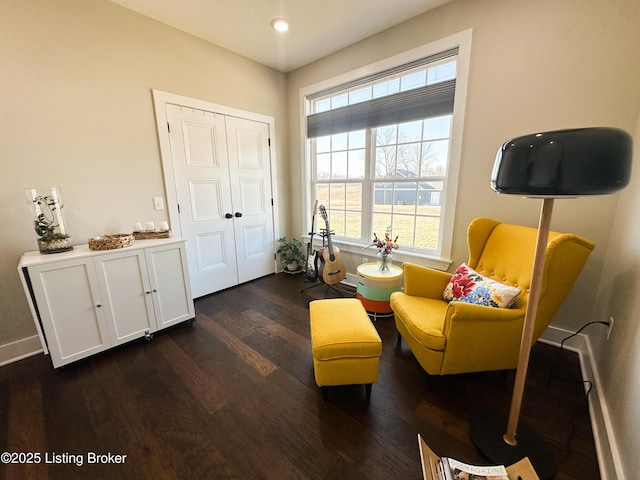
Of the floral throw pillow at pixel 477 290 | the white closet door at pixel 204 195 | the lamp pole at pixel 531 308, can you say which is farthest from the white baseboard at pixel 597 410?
the white closet door at pixel 204 195

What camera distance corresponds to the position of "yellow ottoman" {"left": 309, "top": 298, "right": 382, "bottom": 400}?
1389 mm

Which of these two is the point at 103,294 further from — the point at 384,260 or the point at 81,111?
the point at 384,260

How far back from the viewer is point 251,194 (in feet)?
10.5

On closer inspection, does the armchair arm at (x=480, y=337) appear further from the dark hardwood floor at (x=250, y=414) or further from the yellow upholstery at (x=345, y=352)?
the yellow upholstery at (x=345, y=352)

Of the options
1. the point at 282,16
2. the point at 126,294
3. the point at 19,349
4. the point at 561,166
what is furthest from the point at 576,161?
the point at 19,349

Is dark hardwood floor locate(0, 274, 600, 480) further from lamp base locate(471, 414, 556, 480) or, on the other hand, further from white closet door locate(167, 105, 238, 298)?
white closet door locate(167, 105, 238, 298)

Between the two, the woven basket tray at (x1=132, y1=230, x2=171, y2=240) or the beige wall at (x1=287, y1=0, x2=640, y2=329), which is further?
the woven basket tray at (x1=132, y1=230, x2=171, y2=240)

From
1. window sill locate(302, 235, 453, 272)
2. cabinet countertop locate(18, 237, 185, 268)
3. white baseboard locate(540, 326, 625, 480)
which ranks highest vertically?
cabinet countertop locate(18, 237, 185, 268)

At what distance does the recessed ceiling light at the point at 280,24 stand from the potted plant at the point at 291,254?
2354 millimetres

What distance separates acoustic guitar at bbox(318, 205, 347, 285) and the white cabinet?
4.51ft

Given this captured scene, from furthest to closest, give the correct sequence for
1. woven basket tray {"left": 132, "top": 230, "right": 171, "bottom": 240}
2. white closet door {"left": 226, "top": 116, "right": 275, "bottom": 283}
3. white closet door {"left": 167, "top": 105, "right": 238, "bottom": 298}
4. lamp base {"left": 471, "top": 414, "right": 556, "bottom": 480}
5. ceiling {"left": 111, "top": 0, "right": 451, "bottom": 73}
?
white closet door {"left": 226, "top": 116, "right": 275, "bottom": 283}
white closet door {"left": 167, "top": 105, "right": 238, "bottom": 298}
woven basket tray {"left": 132, "top": 230, "right": 171, "bottom": 240}
ceiling {"left": 111, "top": 0, "right": 451, "bottom": 73}
lamp base {"left": 471, "top": 414, "right": 556, "bottom": 480}

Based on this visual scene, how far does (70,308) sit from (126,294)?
315mm

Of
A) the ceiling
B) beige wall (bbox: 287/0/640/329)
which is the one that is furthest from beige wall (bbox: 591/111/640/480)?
the ceiling

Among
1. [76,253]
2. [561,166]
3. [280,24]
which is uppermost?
[280,24]
